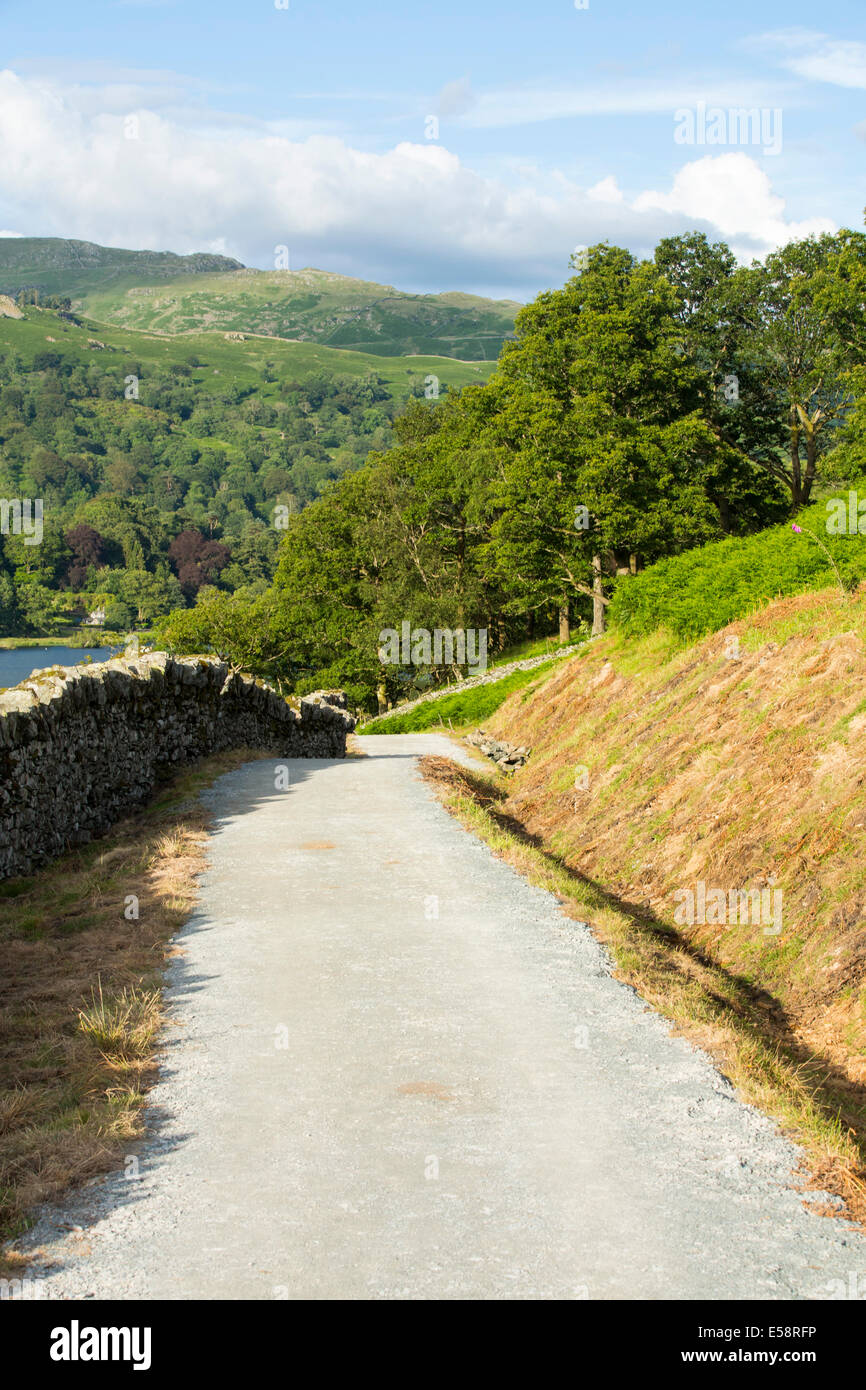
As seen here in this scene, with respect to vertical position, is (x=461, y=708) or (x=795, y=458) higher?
(x=795, y=458)

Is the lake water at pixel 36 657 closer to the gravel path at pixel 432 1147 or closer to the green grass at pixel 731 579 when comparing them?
the green grass at pixel 731 579

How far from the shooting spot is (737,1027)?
7121mm

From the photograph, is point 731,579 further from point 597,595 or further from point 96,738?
point 597,595

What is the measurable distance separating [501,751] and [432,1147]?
2200cm

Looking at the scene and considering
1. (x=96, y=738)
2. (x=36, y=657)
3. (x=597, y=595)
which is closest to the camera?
(x=96, y=738)

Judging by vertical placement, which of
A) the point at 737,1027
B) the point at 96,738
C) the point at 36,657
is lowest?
the point at 36,657

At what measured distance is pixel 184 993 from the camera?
739 centimetres

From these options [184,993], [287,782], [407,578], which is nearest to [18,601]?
[407,578]

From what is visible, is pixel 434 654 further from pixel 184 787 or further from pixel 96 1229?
pixel 96 1229

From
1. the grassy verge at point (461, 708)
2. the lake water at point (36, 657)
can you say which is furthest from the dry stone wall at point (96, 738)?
the lake water at point (36, 657)

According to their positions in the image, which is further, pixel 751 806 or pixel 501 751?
pixel 501 751

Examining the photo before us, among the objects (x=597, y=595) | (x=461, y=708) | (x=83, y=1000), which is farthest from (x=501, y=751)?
(x=83, y=1000)

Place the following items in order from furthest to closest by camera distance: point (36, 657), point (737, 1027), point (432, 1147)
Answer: point (36, 657) → point (737, 1027) → point (432, 1147)
